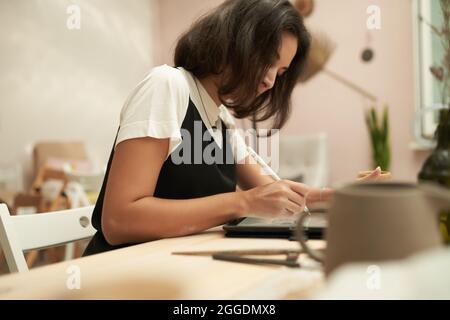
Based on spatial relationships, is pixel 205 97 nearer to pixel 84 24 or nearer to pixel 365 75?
pixel 365 75

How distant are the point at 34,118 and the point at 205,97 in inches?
117

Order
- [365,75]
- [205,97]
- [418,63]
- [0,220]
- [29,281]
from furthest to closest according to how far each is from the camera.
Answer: [365,75]
[418,63]
[205,97]
[0,220]
[29,281]

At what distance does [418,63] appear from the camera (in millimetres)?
3256

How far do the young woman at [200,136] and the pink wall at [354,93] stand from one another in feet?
7.84

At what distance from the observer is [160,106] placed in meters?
0.87

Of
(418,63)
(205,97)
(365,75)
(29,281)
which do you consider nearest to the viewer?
(29,281)

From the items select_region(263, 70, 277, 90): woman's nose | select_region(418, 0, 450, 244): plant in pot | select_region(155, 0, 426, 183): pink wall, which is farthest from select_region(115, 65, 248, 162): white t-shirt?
select_region(155, 0, 426, 183): pink wall

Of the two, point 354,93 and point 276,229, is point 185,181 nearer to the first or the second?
point 276,229

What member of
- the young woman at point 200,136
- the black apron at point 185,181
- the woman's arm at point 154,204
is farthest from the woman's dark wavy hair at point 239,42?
the woman's arm at point 154,204

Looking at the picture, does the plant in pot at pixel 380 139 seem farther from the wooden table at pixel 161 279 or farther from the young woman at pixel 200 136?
the wooden table at pixel 161 279

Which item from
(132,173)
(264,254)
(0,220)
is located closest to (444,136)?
(264,254)

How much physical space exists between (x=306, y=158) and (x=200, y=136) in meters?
2.62

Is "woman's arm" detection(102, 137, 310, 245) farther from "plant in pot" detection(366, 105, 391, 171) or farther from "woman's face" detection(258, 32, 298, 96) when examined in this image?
"plant in pot" detection(366, 105, 391, 171)

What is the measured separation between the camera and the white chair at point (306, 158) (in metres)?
3.46
